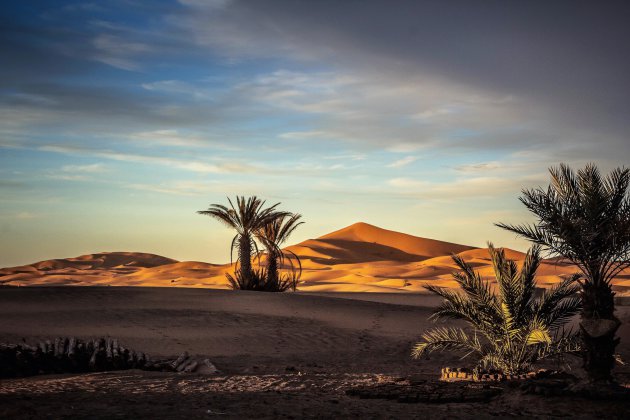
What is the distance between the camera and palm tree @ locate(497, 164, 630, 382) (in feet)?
33.6

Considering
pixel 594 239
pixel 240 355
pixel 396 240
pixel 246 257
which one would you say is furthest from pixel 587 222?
pixel 396 240

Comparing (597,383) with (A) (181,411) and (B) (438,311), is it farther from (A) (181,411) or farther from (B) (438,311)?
(A) (181,411)

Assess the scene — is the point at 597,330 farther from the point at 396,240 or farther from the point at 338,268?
the point at 396,240

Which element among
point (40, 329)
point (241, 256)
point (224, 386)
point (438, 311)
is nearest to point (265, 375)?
point (224, 386)

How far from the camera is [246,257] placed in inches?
1145

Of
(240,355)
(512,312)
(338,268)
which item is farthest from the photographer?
(338,268)

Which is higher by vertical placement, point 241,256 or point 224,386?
point 241,256

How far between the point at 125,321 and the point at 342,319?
6.02m

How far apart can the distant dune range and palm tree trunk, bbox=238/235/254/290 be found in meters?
13.9

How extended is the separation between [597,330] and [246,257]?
65.7ft

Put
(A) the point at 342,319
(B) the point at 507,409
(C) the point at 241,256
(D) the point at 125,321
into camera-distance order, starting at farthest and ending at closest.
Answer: (C) the point at 241,256 < (A) the point at 342,319 < (D) the point at 125,321 < (B) the point at 507,409

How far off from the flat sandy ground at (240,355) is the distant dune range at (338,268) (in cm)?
1988

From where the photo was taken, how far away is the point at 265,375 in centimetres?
1216

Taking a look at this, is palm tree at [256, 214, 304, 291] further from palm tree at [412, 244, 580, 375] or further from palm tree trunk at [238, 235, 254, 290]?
palm tree at [412, 244, 580, 375]
